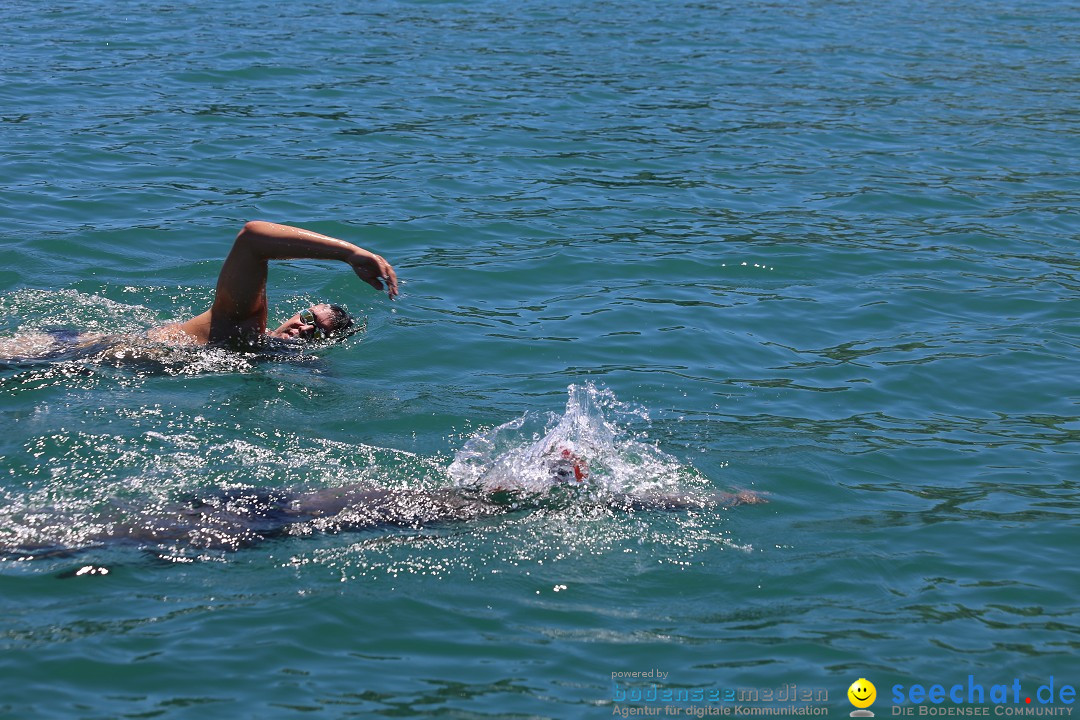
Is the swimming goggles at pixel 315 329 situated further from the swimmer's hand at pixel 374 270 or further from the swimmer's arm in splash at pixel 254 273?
the swimmer's hand at pixel 374 270

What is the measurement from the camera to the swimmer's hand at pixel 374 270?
6.83 m

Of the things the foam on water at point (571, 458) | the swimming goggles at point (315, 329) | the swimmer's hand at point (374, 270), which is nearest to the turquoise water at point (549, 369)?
the foam on water at point (571, 458)

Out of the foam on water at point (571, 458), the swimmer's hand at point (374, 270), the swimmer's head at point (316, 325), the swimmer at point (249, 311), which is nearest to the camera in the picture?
the foam on water at point (571, 458)

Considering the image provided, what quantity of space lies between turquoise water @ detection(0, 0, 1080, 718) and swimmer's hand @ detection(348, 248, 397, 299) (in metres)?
0.86

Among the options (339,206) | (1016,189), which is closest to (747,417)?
(339,206)

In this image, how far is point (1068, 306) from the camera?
9258mm

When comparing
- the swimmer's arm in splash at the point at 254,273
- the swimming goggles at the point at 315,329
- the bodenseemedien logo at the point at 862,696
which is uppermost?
the swimmer's arm in splash at the point at 254,273

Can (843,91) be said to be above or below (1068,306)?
above

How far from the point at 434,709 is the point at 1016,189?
9601 millimetres

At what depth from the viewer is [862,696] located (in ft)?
15.8

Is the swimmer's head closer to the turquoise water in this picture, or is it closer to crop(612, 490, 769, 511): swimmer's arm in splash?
the turquoise water

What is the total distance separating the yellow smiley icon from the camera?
477 centimetres

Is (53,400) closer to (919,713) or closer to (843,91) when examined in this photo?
(919,713)

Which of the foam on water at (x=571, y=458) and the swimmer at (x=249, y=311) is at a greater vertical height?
the swimmer at (x=249, y=311)
